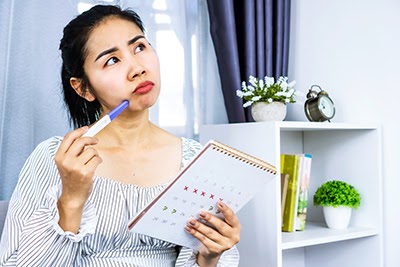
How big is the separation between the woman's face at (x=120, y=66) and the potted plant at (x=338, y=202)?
896mm

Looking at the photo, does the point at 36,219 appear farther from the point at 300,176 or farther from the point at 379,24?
the point at 379,24

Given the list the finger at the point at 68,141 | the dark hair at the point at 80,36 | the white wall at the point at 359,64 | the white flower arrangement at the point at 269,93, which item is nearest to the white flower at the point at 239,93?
the white flower arrangement at the point at 269,93

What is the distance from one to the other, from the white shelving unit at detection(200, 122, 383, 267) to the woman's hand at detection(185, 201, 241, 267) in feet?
1.73

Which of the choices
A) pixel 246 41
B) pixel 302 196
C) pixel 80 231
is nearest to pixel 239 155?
pixel 80 231

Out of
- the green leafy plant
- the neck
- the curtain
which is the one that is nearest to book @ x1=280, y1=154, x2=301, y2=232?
the green leafy plant

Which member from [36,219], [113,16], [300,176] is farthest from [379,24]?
[36,219]

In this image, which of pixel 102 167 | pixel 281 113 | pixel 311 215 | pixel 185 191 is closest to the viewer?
pixel 185 191

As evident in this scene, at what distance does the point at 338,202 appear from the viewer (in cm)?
179

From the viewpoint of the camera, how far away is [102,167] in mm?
1183

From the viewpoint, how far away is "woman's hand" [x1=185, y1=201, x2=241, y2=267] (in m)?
1.06

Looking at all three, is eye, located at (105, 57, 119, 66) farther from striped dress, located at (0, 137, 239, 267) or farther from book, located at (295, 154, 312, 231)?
book, located at (295, 154, 312, 231)

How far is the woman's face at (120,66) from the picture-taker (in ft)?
3.66

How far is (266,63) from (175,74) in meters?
0.35

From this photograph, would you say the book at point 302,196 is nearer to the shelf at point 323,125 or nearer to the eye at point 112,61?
the shelf at point 323,125
